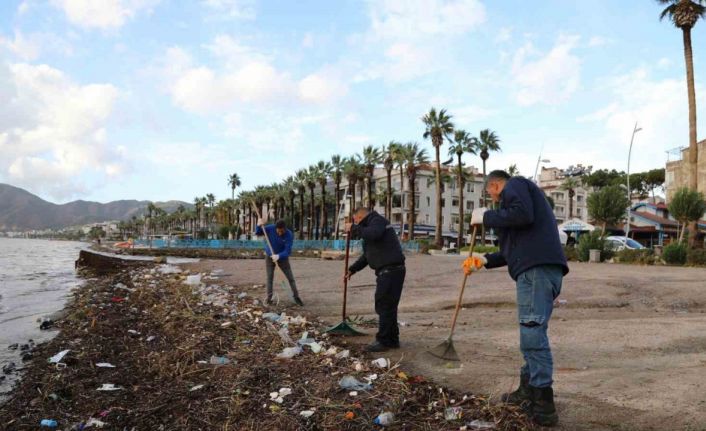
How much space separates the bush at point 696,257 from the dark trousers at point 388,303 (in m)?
20.2

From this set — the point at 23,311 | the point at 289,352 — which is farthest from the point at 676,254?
the point at 23,311

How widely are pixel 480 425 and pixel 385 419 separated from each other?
662mm

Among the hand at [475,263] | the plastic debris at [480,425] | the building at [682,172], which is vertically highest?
the building at [682,172]

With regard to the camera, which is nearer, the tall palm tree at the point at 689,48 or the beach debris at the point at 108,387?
the beach debris at the point at 108,387

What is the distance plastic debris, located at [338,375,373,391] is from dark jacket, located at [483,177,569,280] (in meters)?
1.57

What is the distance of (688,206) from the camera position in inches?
985

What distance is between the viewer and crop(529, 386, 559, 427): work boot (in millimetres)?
3336

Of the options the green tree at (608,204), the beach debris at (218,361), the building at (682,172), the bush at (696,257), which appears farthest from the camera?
the building at (682,172)

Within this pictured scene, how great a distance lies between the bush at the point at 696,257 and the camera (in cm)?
2039

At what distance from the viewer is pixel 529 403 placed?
138 inches

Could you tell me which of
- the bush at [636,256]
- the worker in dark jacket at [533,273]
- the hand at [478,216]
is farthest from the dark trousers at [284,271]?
the bush at [636,256]

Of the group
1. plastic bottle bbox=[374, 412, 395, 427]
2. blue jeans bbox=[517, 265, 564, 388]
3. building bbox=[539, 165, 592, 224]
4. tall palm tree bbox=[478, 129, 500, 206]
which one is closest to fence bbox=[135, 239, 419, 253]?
tall palm tree bbox=[478, 129, 500, 206]

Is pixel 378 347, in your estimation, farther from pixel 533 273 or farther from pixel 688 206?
pixel 688 206

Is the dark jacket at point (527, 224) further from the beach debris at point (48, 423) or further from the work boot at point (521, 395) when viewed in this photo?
the beach debris at point (48, 423)
